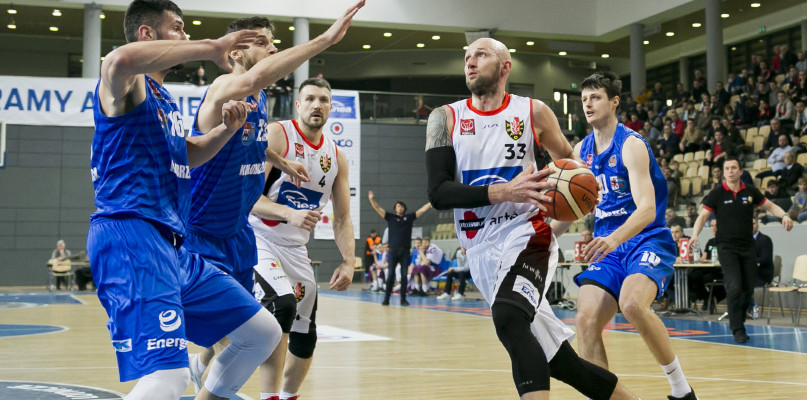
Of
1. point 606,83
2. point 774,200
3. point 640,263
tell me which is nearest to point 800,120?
point 774,200

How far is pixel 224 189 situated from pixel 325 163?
3.60ft

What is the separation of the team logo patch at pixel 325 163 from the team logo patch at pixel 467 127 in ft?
4.74

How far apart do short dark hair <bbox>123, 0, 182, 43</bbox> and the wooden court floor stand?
3289 mm

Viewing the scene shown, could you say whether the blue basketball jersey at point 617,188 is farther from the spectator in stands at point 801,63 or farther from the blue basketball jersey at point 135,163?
the spectator in stands at point 801,63

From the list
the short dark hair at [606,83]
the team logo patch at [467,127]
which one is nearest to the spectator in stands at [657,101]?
the short dark hair at [606,83]

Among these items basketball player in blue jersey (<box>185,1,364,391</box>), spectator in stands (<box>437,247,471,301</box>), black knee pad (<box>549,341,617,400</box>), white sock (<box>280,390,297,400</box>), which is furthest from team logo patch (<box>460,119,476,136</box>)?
spectator in stands (<box>437,247,471,301</box>)

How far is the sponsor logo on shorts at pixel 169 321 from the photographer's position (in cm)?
292

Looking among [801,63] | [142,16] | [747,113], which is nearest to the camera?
[142,16]

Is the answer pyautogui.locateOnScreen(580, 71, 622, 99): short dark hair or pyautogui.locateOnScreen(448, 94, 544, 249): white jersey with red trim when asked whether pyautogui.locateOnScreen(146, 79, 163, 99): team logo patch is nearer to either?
pyautogui.locateOnScreen(448, 94, 544, 249): white jersey with red trim

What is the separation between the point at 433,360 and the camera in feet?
25.8

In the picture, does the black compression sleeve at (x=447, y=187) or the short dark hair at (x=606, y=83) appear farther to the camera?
the short dark hair at (x=606, y=83)

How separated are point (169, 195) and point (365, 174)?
2518 cm

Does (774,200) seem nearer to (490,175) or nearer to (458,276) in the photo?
(458,276)

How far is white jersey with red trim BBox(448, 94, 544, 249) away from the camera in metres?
A: 4.00
